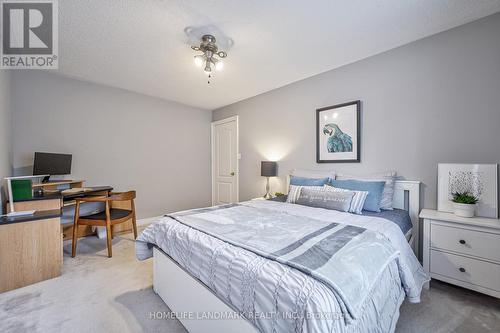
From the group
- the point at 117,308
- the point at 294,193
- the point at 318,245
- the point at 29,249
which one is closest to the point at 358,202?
the point at 294,193

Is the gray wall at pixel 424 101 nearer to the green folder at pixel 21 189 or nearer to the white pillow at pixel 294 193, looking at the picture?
the white pillow at pixel 294 193

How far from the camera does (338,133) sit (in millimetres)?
2793

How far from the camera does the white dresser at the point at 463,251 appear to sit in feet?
5.32

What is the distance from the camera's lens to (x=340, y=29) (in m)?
2.00

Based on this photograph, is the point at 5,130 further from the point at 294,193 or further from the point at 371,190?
the point at 371,190

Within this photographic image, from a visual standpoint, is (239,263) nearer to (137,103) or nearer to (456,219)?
(456,219)

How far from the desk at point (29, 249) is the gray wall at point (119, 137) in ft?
4.60

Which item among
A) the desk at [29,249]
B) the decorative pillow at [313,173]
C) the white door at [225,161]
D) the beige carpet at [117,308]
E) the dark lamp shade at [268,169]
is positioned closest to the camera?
the beige carpet at [117,308]

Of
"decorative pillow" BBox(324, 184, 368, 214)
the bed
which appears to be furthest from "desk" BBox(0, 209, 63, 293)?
"decorative pillow" BBox(324, 184, 368, 214)

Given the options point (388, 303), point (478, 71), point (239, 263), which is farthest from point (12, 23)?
point (478, 71)

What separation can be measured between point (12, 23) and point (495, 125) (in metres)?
4.49

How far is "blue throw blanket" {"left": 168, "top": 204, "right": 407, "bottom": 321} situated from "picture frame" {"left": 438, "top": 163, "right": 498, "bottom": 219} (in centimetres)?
117

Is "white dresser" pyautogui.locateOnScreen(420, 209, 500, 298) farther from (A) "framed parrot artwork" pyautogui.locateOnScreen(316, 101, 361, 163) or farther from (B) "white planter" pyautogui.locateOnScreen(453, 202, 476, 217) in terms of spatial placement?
(A) "framed parrot artwork" pyautogui.locateOnScreen(316, 101, 361, 163)

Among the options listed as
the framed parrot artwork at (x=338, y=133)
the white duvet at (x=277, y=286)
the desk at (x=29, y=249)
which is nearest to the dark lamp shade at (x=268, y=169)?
the framed parrot artwork at (x=338, y=133)
